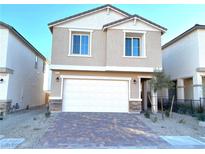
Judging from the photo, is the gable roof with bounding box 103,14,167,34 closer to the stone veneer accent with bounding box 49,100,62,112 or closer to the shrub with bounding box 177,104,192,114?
the shrub with bounding box 177,104,192,114

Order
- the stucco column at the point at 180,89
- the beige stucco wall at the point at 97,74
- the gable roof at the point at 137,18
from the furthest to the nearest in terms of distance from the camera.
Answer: the stucco column at the point at 180,89 < the gable roof at the point at 137,18 < the beige stucco wall at the point at 97,74

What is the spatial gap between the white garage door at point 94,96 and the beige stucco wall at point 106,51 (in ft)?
5.03

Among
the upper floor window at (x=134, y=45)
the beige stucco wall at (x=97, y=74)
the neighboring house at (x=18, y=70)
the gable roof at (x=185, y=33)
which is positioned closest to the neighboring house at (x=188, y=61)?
the gable roof at (x=185, y=33)

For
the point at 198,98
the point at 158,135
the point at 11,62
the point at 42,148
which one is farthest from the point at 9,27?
the point at 198,98

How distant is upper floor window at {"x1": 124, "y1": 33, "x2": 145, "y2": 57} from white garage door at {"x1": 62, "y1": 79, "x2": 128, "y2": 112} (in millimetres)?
2579

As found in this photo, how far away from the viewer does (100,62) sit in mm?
13984

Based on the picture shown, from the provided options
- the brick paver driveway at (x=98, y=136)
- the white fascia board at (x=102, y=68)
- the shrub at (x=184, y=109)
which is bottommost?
the brick paver driveway at (x=98, y=136)

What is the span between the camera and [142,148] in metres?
6.13

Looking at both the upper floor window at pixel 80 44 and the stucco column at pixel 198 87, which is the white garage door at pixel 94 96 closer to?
the upper floor window at pixel 80 44

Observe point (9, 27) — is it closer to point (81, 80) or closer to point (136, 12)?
point (81, 80)

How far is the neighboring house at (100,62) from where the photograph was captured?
13.7 m

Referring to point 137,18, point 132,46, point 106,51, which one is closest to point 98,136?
point 106,51

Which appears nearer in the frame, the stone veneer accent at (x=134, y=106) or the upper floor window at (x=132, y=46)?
the stone veneer accent at (x=134, y=106)

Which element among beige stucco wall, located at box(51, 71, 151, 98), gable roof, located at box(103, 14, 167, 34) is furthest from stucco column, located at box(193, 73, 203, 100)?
gable roof, located at box(103, 14, 167, 34)
